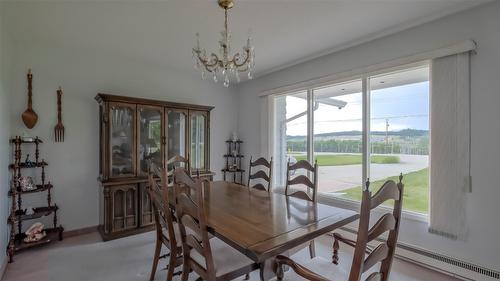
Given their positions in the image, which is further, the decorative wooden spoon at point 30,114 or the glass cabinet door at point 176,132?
the glass cabinet door at point 176,132

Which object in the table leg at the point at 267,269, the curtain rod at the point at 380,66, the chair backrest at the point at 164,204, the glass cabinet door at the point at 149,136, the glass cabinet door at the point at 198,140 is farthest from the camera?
the glass cabinet door at the point at 198,140

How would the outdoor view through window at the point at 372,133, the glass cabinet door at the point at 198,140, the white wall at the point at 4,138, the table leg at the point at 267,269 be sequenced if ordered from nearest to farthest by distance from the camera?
the table leg at the point at 267,269
the white wall at the point at 4,138
the outdoor view through window at the point at 372,133
the glass cabinet door at the point at 198,140

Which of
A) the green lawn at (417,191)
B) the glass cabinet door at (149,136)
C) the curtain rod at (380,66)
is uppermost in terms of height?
the curtain rod at (380,66)

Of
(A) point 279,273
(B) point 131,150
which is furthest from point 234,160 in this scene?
(A) point 279,273

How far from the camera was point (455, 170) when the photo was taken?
7.00 feet

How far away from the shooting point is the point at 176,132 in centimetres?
366

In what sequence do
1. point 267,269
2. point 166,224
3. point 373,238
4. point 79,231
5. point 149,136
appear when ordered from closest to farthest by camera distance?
point 373,238, point 267,269, point 166,224, point 79,231, point 149,136

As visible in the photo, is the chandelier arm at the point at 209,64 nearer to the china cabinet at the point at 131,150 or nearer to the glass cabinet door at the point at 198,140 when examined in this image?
the china cabinet at the point at 131,150

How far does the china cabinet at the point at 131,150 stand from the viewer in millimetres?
2996

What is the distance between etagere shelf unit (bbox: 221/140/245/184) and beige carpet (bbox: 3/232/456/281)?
1959 mm

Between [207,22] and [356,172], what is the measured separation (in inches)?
96.9

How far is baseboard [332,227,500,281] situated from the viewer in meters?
2.01

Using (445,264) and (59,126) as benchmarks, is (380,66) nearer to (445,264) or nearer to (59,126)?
(445,264)

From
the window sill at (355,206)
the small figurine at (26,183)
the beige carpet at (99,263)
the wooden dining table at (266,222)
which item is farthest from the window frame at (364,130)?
the small figurine at (26,183)
